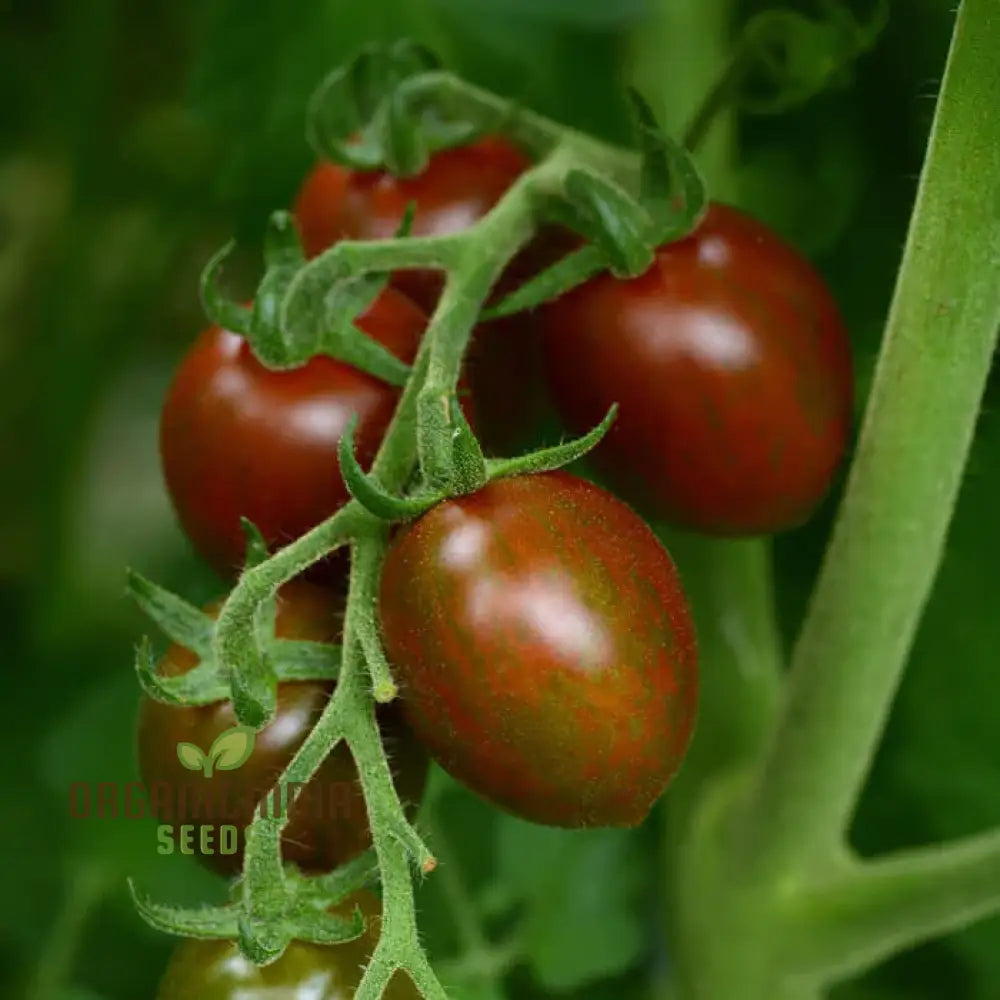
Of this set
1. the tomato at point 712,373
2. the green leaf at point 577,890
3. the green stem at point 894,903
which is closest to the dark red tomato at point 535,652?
the tomato at point 712,373

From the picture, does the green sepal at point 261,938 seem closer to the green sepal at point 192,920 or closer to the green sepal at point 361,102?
the green sepal at point 192,920

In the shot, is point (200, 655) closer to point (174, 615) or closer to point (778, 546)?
point (174, 615)

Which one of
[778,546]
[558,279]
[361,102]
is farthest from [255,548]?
[778,546]

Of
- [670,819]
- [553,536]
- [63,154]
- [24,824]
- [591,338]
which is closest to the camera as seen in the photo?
[553,536]

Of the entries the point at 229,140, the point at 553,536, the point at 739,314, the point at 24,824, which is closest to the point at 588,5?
the point at 229,140

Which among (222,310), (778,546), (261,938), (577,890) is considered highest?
(222,310)

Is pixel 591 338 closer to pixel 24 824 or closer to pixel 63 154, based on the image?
pixel 24 824

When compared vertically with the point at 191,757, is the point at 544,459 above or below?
above
